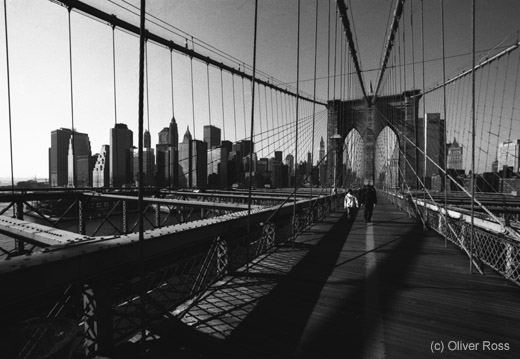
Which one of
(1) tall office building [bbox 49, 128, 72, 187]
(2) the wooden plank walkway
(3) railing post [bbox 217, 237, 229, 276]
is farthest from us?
(1) tall office building [bbox 49, 128, 72, 187]

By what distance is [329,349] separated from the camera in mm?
2100

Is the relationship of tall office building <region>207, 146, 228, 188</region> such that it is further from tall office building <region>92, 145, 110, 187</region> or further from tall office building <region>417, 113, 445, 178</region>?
tall office building <region>92, 145, 110, 187</region>

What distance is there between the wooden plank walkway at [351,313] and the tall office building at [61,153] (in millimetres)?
45875

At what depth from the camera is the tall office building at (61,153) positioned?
128ft

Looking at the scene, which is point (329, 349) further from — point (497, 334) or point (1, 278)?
point (1, 278)

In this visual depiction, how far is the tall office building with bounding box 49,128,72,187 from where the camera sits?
128 feet

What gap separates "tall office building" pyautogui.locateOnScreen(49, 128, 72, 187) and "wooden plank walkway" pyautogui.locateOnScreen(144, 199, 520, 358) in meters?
45.9

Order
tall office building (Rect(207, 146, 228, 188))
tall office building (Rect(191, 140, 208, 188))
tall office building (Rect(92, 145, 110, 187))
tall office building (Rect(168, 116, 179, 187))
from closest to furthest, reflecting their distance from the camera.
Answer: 1. tall office building (Rect(168, 116, 179, 187))
2. tall office building (Rect(191, 140, 208, 188))
3. tall office building (Rect(207, 146, 228, 188))
4. tall office building (Rect(92, 145, 110, 187))

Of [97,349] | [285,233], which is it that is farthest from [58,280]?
[285,233]

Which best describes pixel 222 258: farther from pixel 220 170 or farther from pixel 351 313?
pixel 220 170

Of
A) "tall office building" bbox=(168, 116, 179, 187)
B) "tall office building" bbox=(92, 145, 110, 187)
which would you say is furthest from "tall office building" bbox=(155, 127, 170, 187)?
"tall office building" bbox=(92, 145, 110, 187)

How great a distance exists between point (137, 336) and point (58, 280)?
1.12 m

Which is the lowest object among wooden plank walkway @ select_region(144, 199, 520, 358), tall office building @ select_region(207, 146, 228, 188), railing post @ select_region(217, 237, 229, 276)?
wooden plank walkway @ select_region(144, 199, 520, 358)

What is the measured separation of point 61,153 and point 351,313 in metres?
49.4
